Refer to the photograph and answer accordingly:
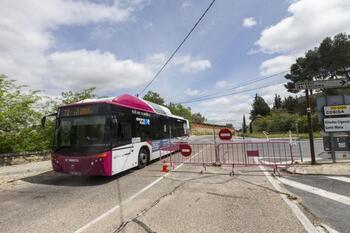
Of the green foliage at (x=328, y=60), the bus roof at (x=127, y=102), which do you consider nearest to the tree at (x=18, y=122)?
the bus roof at (x=127, y=102)

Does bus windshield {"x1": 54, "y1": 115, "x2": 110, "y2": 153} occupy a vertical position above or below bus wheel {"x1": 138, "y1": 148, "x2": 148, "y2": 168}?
above

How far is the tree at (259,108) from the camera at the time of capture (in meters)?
79.5

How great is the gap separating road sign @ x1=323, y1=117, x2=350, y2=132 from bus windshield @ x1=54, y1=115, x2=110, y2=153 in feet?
30.0

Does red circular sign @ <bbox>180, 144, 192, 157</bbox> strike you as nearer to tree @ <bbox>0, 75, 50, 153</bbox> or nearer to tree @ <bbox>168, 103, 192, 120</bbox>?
tree @ <bbox>0, 75, 50, 153</bbox>

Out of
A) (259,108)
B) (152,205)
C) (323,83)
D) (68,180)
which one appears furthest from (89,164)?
(259,108)

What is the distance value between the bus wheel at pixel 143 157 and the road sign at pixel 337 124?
8132 mm

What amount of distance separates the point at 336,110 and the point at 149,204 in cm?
919

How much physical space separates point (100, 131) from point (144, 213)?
13.5 feet

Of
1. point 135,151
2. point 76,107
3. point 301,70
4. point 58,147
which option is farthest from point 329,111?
point 301,70

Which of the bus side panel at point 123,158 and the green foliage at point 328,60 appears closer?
the bus side panel at point 123,158

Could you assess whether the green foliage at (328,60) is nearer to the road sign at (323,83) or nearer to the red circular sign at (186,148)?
the road sign at (323,83)

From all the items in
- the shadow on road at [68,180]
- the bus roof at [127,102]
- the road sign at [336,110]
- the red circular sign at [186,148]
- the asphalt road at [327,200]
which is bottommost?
the asphalt road at [327,200]

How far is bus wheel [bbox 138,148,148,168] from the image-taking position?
1090cm

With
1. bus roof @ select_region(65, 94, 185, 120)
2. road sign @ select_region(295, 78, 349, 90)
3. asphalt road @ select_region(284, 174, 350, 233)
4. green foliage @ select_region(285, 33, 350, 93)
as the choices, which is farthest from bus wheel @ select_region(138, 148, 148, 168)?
green foliage @ select_region(285, 33, 350, 93)
